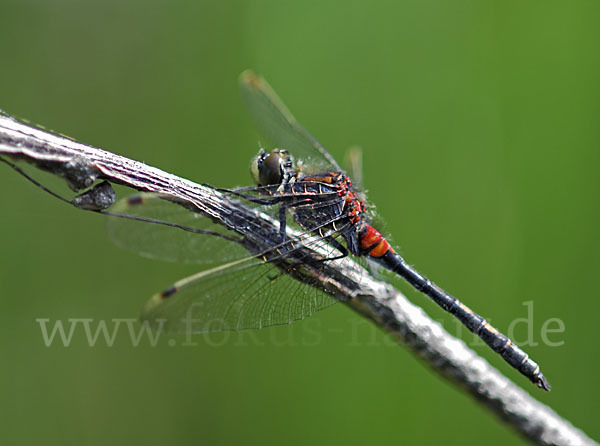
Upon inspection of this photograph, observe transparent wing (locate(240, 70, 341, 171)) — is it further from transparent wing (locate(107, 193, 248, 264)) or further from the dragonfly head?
transparent wing (locate(107, 193, 248, 264))

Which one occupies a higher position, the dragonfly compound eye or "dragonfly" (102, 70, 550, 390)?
the dragonfly compound eye

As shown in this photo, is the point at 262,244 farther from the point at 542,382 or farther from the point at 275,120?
the point at 542,382

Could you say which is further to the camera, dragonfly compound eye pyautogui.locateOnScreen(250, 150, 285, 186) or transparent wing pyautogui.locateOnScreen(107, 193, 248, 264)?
dragonfly compound eye pyautogui.locateOnScreen(250, 150, 285, 186)

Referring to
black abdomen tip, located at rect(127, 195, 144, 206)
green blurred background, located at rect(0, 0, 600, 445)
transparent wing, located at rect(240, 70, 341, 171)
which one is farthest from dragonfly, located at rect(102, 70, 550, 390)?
green blurred background, located at rect(0, 0, 600, 445)

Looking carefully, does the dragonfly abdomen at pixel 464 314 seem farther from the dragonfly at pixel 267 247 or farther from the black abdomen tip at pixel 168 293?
the black abdomen tip at pixel 168 293

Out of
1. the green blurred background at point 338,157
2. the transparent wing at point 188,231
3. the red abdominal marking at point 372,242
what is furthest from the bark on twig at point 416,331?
the green blurred background at point 338,157

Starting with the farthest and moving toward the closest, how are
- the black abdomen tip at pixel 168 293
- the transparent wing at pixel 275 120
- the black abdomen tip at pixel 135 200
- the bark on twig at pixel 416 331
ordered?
the transparent wing at pixel 275 120, the black abdomen tip at pixel 168 293, the black abdomen tip at pixel 135 200, the bark on twig at pixel 416 331

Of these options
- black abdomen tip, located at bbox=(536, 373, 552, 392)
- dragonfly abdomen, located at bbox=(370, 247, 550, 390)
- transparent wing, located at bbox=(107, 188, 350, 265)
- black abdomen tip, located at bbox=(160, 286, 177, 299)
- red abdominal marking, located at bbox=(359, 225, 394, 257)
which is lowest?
black abdomen tip, located at bbox=(536, 373, 552, 392)
